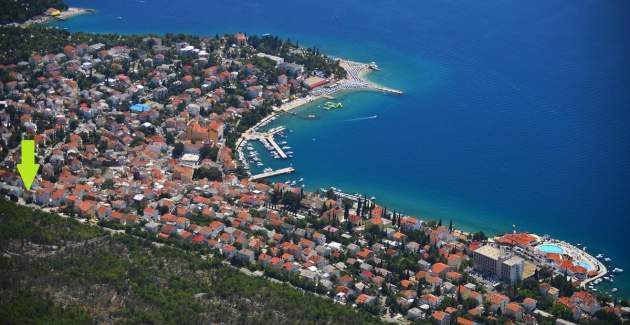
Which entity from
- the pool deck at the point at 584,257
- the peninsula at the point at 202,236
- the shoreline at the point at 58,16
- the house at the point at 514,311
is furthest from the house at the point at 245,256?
the shoreline at the point at 58,16

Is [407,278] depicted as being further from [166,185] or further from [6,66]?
[6,66]

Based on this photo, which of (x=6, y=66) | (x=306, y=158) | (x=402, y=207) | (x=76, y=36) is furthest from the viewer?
(x=76, y=36)

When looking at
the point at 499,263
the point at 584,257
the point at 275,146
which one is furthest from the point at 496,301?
the point at 275,146

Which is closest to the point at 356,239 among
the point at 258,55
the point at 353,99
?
the point at 353,99

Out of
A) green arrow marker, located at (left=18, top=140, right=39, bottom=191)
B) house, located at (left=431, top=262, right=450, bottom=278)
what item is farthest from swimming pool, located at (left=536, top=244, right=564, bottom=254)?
green arrow marker, located at (left=18, top=140, right=39, bottom=191)

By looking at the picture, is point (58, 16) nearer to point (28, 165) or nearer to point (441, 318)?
point (28, 165)

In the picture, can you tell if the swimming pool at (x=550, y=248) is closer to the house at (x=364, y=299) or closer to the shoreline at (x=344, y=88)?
the house at (x=364, y=299)
